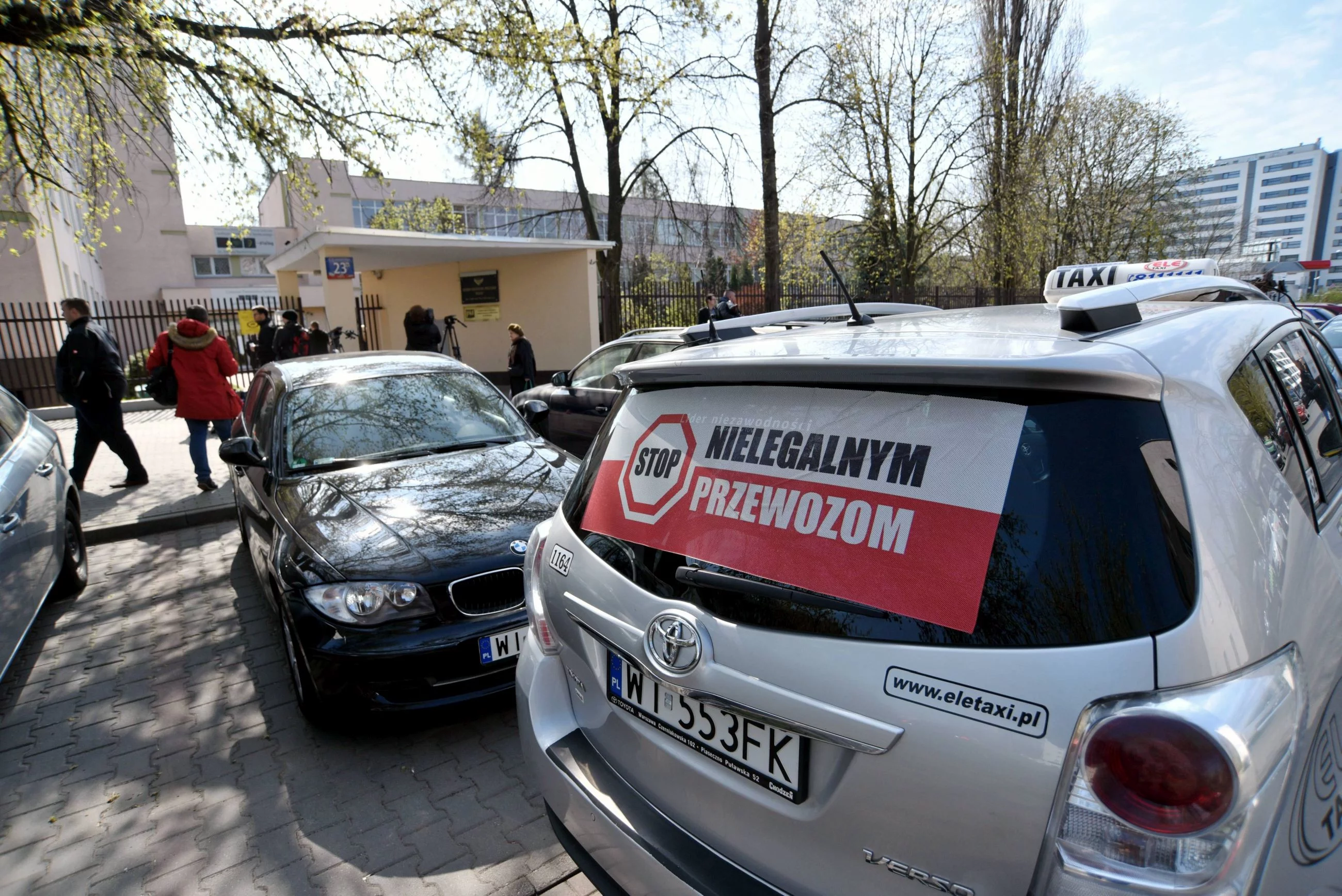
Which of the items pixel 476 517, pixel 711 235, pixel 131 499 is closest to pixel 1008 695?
pixel 476 517

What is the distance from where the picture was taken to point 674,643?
154 centimetres

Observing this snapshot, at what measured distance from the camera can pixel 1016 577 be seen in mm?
1229

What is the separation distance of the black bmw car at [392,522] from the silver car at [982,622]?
1.43 m

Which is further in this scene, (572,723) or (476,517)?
(476,517)

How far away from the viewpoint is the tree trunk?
1494 cm

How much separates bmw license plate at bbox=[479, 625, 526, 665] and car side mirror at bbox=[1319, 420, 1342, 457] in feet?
9.04

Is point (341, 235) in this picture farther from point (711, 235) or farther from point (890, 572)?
point (890, 572)

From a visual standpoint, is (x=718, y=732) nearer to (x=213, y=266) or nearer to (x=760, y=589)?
(x=760, y=589)

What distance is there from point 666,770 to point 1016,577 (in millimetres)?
918

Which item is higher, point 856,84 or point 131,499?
point 856,84

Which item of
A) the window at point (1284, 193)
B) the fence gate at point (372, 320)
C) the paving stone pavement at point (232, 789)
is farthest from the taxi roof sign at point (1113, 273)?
the window at point (1284, 193)

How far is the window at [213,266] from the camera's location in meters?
47.2

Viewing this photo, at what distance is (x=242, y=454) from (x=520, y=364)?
7.69 m

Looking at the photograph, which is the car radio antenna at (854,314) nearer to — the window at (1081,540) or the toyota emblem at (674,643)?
the window at (1081,540)
